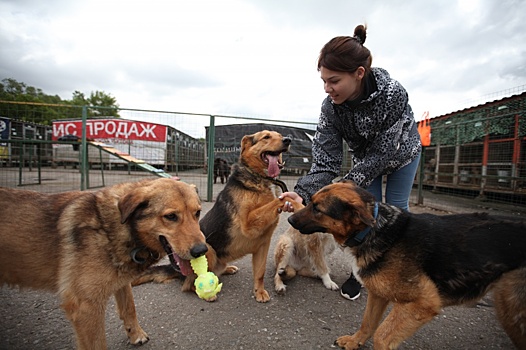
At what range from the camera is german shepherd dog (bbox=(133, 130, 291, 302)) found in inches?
118

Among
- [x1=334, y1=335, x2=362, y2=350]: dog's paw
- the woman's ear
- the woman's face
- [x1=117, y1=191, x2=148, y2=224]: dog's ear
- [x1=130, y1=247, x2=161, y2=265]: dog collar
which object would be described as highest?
the woman's ear

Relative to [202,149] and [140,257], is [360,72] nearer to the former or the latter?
[140,257]

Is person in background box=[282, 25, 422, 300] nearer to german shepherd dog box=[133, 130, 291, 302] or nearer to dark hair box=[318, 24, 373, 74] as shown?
dark hair box=[318, 24, 373, 74]

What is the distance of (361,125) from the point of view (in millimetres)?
2740

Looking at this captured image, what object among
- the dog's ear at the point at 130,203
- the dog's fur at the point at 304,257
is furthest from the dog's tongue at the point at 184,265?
the dog's fur at the point at 304,257

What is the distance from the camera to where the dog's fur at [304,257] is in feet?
10.9

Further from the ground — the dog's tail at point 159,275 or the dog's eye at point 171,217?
the dog's eye at point 171,217

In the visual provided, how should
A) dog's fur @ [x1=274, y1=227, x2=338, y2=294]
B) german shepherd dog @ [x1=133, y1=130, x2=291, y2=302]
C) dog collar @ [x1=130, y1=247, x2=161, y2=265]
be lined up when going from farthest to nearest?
1. dog's fur @ [x1=274, y1=227, x2=338, y2=294]
2. german shepherd dog @ [x1=133, y1=130, x2=291, y2=302]
3. dog collar @ [x1=130, y1=247, x2=161, y2=265]

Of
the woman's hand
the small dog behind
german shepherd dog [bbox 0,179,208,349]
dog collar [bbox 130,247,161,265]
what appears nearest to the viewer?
german shepherd dog [bbox 0,179,208,349]

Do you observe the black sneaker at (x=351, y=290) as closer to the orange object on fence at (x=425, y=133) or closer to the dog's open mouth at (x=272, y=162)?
the dog's open mouth at (x=272, y=162)

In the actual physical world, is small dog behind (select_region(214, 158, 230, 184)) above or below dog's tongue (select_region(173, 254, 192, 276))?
above

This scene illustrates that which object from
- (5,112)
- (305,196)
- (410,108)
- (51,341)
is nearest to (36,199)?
(51,341)

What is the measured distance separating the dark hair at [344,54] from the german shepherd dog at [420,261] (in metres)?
1.15

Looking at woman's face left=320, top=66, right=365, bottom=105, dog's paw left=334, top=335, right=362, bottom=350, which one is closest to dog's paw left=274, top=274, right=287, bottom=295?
dog's paw left=334, top=335, right=362, bottom=350
